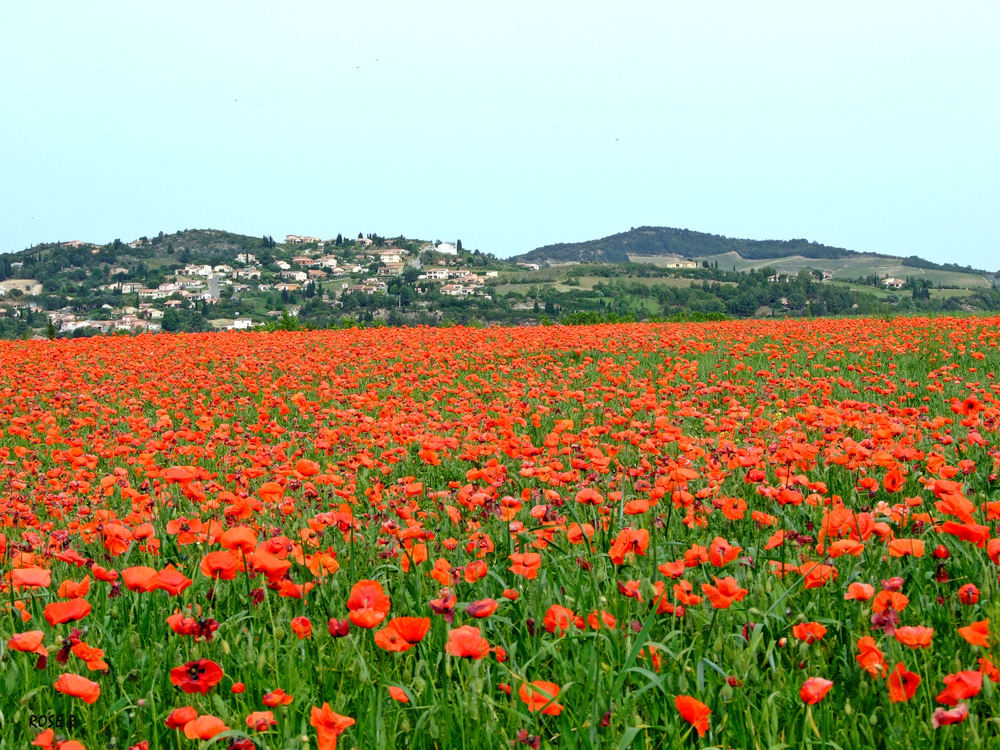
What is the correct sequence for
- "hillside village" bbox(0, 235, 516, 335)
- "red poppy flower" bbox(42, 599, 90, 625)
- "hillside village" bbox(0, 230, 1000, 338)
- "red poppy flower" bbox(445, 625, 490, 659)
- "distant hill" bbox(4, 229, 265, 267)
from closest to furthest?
1. "red poppy flower" bbox(445, 625, 490, 659)
2. "red poppy flower" bbox(42, 599, 90, 625)
3. "hillside village" bbox(0, 230, 1000, 338)
4. "hillside village" bbox(0, 235, 516, 335)
5. "distant hill" bbox(4, 229, 265, 267)

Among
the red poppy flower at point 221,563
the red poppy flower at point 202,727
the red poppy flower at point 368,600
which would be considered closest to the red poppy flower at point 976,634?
the red poppy flower at point 368,600

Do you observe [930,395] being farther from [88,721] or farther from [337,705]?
[88,721]

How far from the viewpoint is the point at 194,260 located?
504ft

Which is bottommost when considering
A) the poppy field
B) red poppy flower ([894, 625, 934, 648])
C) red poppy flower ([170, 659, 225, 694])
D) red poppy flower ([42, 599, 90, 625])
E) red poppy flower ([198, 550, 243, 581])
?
the poppy field

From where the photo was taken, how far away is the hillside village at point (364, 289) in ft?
197

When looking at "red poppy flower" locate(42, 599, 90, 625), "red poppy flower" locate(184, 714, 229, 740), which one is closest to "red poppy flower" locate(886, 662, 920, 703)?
"red poppy flower" locate(184, 714, 229, 740)

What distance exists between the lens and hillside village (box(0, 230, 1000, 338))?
197 ft

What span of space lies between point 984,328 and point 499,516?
15.3 m

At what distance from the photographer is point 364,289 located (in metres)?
105

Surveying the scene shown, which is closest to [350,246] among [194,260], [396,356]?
[194,260]

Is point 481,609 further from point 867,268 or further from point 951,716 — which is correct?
point 867,268

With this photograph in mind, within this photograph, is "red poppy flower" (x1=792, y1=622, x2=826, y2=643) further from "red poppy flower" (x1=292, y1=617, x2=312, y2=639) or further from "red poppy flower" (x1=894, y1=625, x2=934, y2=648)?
"red poppy flower" (x1=292, y1=617, x2=312, y2=639)

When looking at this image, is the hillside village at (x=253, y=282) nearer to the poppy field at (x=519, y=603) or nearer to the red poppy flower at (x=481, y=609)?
the poppy field at (x=519, y=603)

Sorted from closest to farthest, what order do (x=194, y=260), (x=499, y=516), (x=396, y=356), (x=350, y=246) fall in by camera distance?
(x=499, y=516) < (x=396, y=356) < (x=194, y=260) < (x=350, y=246)
